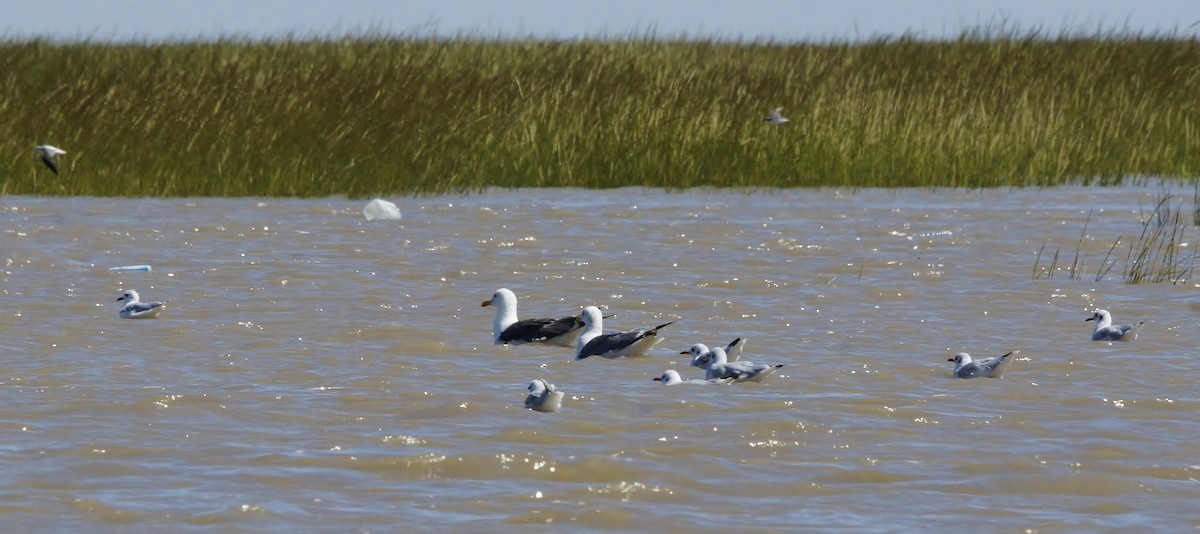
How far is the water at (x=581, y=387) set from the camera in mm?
5234

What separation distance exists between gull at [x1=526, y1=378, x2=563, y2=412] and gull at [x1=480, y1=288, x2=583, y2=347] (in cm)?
201

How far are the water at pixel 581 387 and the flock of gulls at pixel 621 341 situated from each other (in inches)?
3.1

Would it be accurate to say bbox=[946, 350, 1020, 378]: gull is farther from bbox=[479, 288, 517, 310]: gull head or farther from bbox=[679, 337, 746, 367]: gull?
bbox=[479, 288, 517, 310]: gull head

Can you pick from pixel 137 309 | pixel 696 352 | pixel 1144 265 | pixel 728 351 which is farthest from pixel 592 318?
pixel 1144 265

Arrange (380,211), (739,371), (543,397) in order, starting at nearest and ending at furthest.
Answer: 1. (543,397)
2. (739,371)
3. (380,211)

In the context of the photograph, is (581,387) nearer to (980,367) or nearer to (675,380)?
(675,380)

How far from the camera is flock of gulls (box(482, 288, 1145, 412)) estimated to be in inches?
287

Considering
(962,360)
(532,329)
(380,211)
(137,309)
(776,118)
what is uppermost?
(776,118)

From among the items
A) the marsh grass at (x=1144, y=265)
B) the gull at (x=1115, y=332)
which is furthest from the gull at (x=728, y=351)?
the marsh grass at (x=1144, y=265)

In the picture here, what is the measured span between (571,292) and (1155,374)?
13.2 feet

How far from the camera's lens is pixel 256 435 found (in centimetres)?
612

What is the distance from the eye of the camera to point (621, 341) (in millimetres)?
8180

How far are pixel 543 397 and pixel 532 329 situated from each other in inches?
83.6

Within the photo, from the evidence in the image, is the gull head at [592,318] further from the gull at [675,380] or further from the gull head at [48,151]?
the gull head at [48,151]
